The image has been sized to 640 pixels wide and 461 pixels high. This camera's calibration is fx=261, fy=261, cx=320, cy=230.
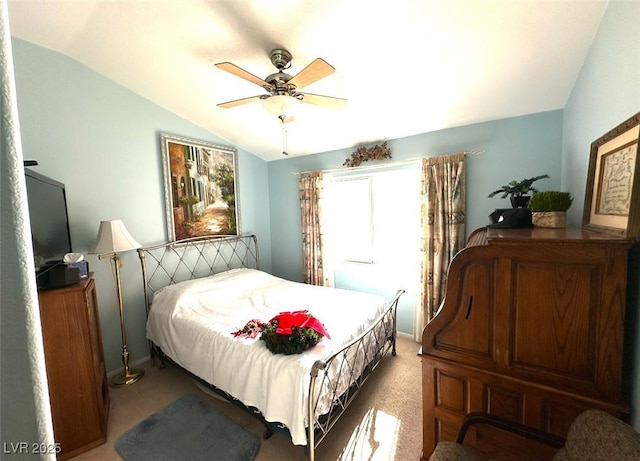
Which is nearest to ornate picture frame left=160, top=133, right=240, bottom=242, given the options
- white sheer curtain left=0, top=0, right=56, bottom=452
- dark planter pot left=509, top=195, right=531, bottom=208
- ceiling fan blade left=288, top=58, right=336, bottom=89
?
ceiling fan blade left=288, top=58, right=336, bottom=89

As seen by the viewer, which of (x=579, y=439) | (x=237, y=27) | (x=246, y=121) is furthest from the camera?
(x=246, y=121)

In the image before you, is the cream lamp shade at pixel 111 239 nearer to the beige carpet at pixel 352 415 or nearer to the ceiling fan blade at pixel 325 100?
the beige carpet at pixel 352 415

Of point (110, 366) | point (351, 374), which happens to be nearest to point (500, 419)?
point (351, 374)

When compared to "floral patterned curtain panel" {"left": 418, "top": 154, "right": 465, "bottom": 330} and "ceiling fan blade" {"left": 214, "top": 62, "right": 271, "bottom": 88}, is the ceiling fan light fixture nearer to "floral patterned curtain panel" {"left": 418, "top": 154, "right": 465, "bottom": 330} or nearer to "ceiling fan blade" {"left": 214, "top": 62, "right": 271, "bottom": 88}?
"ceiling fan blade" {"left": 214, "top": 62, "right": 271, "bottom": 88}

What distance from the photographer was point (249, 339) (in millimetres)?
1999

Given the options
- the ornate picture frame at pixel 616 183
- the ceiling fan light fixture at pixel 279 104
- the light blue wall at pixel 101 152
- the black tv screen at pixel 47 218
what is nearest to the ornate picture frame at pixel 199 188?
the light blue wall at pixel 101 152

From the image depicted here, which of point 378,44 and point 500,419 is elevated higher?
point 378,44

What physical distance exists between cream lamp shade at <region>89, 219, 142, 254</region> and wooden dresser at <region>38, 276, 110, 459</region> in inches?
18.7

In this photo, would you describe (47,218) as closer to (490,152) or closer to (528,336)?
(528,336)

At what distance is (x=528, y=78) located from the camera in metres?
2.21

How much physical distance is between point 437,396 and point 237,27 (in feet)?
9.14

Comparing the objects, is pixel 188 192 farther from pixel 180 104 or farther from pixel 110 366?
pixel 110 366

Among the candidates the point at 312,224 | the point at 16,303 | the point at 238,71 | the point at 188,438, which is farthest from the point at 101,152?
the point at 16,303

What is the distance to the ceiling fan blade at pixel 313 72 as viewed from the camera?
1660 mm
